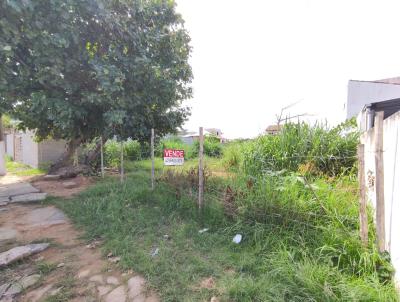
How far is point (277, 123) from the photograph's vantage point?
530 cm

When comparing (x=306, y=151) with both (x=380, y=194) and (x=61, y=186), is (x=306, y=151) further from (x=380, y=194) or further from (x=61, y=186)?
(x=61, y=186)

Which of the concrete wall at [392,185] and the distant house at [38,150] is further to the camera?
the distant house at [38,150]

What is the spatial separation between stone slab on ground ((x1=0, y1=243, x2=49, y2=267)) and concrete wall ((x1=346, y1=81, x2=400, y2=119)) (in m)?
A: 12.3

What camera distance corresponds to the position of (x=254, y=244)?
2.73m

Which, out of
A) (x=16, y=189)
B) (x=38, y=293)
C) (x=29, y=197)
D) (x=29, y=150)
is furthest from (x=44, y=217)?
(x=29, y=150)

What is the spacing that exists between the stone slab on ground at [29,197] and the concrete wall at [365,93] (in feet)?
40.1

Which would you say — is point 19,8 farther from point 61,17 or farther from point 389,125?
point 389,125

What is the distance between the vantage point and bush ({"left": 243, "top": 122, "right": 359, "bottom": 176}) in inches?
176

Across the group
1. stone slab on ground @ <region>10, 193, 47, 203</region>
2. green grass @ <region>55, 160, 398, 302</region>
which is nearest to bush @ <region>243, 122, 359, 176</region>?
green grass @ <region>55, 160, 398, 302</region>

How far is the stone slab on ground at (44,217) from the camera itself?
12.4ft

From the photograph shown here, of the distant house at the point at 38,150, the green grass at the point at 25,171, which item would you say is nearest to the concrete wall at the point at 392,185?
the green grass at the point at 25,171

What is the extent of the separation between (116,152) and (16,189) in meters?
4.18

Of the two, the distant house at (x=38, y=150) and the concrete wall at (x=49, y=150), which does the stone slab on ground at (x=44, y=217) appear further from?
the concrete wall at (x=49, y=150)

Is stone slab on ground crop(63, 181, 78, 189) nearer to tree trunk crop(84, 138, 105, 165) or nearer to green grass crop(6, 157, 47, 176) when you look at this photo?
tree trunk crop(84, 138, 105, 165)
